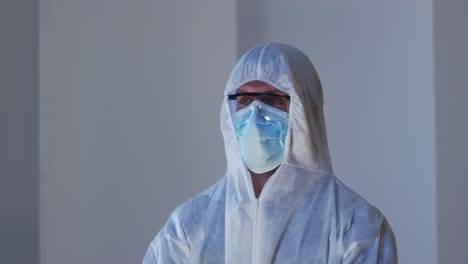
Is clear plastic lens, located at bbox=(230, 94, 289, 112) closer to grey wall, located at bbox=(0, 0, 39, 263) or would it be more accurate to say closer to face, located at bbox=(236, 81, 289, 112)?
face, located at bbox=(236, 81, 289, 112)

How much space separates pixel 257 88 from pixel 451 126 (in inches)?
71.6

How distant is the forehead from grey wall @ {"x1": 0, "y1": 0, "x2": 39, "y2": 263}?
1504 mm

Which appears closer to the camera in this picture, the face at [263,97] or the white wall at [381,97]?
the face at [263,97]

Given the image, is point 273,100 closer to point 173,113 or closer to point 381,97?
point 173,113

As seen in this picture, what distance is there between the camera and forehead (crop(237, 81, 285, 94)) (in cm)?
215

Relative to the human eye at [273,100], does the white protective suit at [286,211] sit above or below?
below

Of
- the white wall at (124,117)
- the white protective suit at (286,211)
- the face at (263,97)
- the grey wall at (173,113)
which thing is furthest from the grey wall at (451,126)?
the face at (263,97)

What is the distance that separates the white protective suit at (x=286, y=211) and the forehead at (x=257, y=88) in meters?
0.02

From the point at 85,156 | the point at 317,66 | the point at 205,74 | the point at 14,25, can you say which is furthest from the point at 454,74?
the point at 14,25

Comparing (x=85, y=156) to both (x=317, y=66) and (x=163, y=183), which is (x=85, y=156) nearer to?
(x=163, y=183)

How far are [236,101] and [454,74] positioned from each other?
6.13 feet

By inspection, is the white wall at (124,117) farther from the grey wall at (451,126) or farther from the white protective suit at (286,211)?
the white protective suit at (286,211)

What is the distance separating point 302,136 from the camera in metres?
2.11

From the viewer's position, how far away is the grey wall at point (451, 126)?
3.65 metres
